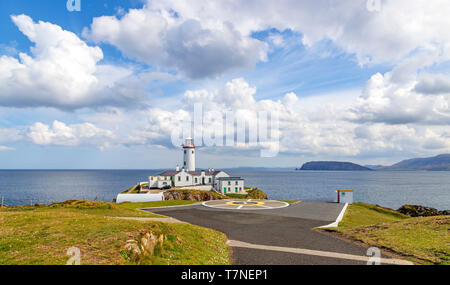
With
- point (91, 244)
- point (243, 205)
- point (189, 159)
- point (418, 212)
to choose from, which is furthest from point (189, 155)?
point (91, 244)

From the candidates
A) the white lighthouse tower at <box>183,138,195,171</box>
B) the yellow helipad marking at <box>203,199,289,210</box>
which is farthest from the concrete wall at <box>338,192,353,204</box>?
the white lighthouse tower at <box>183,138,195,171</box>

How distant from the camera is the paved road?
11.6 meters

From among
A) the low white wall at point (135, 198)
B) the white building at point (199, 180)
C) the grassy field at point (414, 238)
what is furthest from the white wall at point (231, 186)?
the grassy field at point (414, 238)

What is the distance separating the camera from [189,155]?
88562 mm

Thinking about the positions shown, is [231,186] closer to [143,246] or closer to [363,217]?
[363,217]

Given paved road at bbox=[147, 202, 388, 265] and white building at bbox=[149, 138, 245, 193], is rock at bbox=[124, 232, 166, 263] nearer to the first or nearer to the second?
paved road at bbox=[147, 202, 388, 265]

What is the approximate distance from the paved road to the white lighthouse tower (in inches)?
2423

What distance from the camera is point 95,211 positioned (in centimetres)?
2459

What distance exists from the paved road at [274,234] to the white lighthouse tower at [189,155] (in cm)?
6155

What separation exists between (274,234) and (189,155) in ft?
241

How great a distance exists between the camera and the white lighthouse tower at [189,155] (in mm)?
88000
